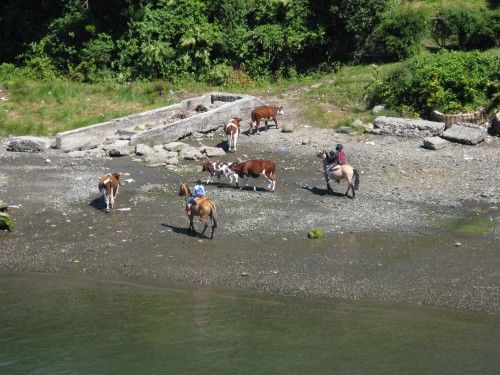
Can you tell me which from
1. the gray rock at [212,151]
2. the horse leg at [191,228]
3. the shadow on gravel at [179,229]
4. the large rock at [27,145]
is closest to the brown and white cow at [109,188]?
the shadow on gravel at [179,229]

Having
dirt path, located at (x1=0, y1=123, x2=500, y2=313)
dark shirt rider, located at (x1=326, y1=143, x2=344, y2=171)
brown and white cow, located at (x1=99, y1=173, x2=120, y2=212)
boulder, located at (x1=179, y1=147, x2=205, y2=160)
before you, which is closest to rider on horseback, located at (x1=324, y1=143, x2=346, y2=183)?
dark shirt rider, located at (x1=326, y1=143, x2=344, y2=171)

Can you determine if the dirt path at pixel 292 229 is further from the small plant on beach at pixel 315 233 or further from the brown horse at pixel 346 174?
the brown horse at pixel 346 174

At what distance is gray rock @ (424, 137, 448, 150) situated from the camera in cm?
2295

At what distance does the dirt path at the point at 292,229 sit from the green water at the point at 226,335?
1.84ft

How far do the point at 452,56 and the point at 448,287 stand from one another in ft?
46.8

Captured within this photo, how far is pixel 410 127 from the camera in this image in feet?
80.0

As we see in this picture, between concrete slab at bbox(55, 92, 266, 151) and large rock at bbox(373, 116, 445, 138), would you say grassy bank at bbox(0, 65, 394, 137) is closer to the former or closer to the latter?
concrete slab at bbox(55, 92, 266, 151)

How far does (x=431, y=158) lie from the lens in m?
22.3

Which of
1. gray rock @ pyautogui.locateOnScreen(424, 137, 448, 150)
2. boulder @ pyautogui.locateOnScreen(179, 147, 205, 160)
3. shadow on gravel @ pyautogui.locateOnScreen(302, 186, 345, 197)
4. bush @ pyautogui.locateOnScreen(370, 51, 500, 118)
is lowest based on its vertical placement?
boulder @ pyautogui.locateOnScreen(179, 147, 205, 160)

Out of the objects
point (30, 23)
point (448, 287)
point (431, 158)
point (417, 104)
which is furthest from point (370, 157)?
point (30, 23)

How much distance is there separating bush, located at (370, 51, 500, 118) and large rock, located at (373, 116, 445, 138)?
1254 millimetres

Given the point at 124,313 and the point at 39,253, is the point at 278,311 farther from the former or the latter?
the point at 39,253

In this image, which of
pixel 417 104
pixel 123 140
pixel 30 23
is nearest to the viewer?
pixel 123 140

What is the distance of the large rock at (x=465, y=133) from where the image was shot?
76.2 feet
